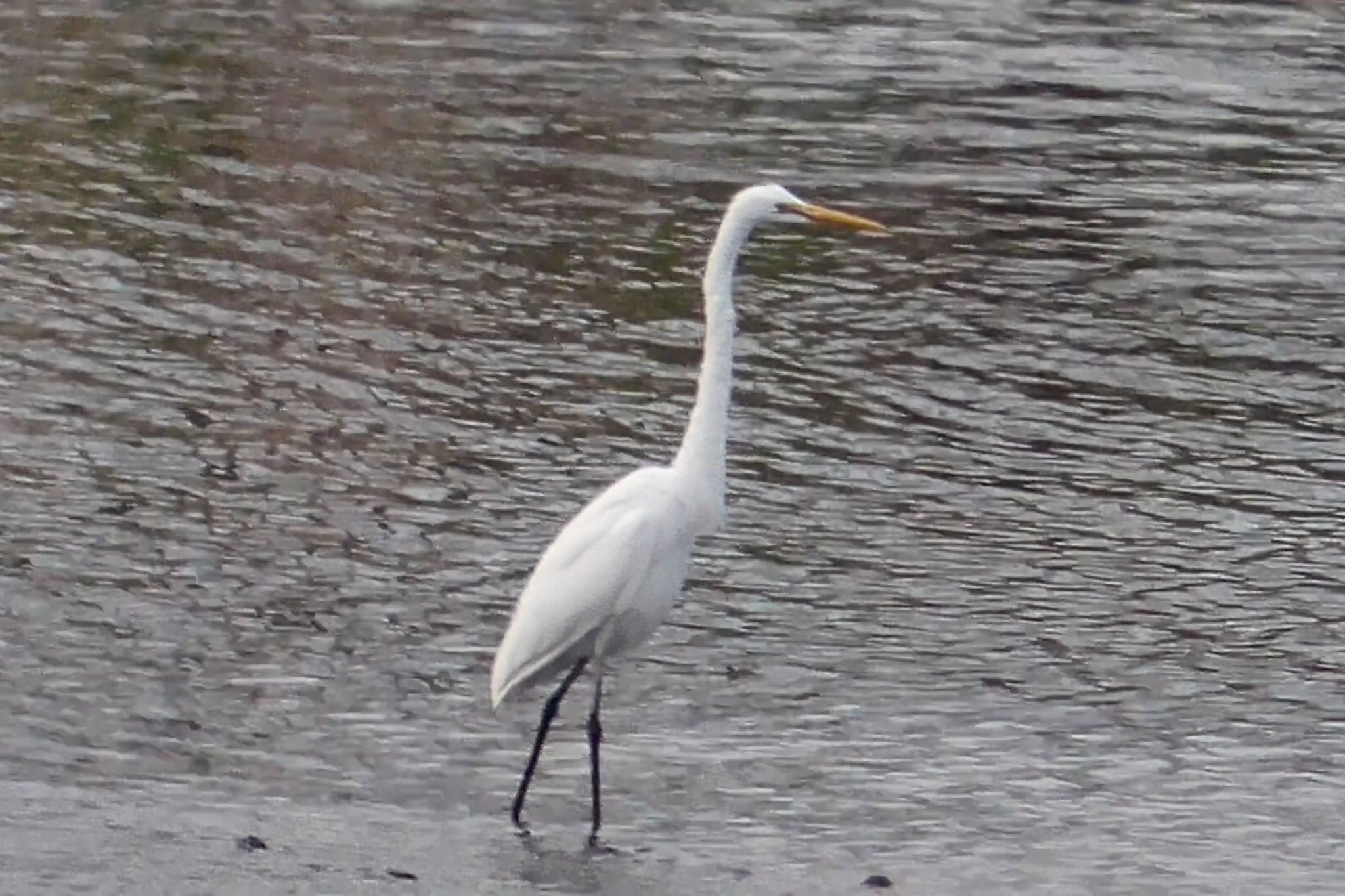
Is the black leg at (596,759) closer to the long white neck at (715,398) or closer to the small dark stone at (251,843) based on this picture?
the long white neck at (715,398)

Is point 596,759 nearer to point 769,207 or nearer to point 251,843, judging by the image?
point 251,843

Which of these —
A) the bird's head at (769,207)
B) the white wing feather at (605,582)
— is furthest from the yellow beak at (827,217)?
the white wing feather at (605,582)

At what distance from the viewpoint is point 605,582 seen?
26.1ft

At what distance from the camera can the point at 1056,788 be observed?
8414 millimetres

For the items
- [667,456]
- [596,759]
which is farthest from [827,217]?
[667,456]

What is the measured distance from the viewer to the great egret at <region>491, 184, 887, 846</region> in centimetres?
799

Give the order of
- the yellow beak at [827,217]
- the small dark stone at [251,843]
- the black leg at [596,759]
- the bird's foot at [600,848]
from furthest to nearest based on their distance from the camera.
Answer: the yellow beak at [827,217], the black leg at [596,759], the bird's foot at [600,848], the small dark stone at [251,843]

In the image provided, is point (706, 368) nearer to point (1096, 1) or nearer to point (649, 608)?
point (649, 608)

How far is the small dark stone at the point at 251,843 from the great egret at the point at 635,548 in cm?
86

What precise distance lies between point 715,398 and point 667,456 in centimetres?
388

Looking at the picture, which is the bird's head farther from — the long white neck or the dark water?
the dark water

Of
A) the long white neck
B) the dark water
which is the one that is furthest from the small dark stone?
the long white neck

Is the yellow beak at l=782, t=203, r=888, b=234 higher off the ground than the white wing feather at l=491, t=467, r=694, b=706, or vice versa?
the yellow beak at l=782, t=203, r=888, b=234

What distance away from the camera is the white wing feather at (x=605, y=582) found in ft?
26.2
